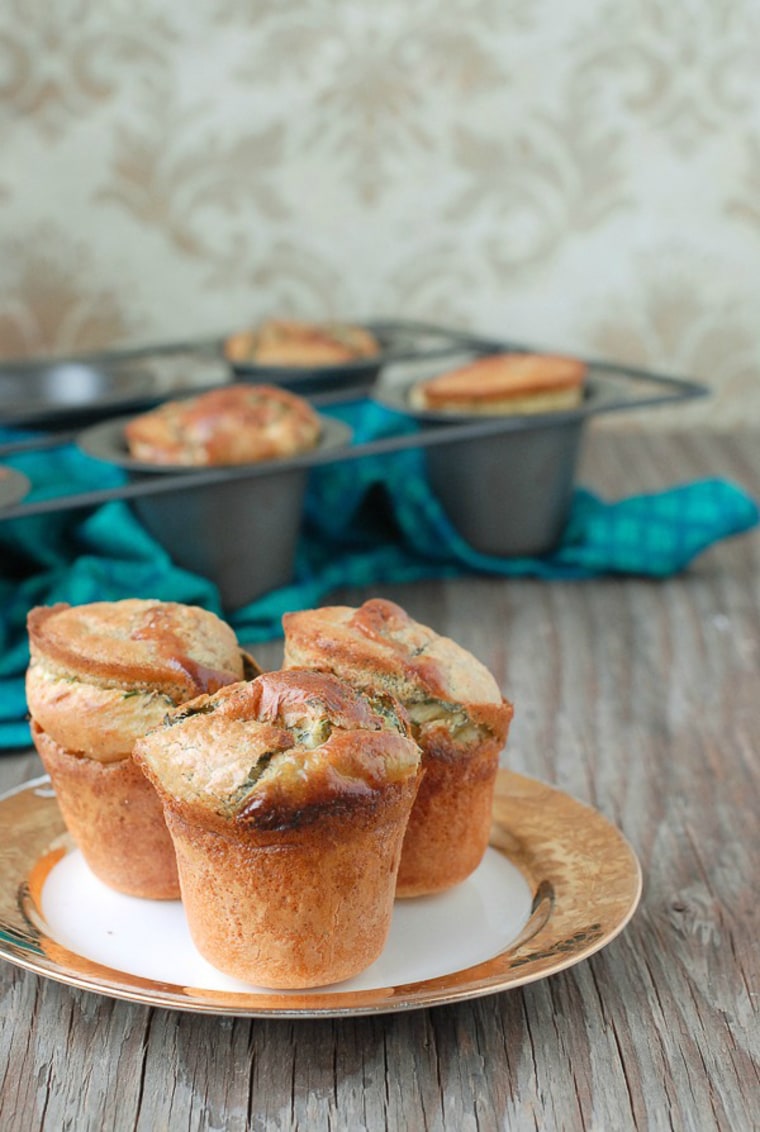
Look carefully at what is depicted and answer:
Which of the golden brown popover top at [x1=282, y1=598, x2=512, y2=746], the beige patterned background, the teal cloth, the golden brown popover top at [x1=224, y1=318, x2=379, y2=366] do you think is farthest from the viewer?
the beige patterned background

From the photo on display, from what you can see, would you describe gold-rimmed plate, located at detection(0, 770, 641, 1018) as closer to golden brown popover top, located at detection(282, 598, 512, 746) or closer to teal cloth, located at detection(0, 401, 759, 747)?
golden brown popover top, located at detection(282, 598, 512, 746)

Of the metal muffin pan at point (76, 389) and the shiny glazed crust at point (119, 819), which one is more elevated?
the shiny glazed crust at point (119, 819)

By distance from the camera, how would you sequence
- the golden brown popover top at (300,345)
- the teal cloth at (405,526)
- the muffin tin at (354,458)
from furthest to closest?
1. the golden brown popover top at (300,345)
2. the teal cloth at (405,526)
3. the muffin tin at (354,458)

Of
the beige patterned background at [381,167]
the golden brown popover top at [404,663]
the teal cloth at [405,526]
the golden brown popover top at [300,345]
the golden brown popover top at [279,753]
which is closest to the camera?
the golden brown popover top at [279,753]

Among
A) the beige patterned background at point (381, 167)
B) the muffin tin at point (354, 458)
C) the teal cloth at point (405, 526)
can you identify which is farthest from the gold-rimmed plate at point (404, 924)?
the beige patterned background at point (381, 167)

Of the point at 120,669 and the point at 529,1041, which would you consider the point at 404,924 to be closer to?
the point at 529,1041

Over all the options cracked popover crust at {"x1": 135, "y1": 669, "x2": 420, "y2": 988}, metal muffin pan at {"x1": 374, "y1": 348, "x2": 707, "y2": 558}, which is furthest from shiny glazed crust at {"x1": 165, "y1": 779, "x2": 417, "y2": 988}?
metal muffin pan at {"x1": 374, "y1": 348, "x2": 707, "y2": 558}

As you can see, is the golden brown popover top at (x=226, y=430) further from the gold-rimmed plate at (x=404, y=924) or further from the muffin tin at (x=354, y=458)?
the gold-rimmed plate at (x=404, y=924)
